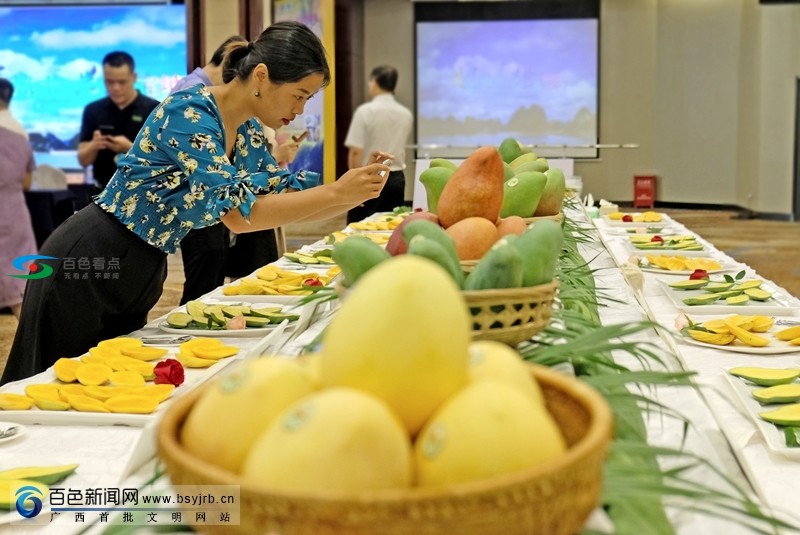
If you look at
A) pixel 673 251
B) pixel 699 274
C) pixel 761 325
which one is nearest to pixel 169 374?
pixel 761 325

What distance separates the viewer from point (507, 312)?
100 cm

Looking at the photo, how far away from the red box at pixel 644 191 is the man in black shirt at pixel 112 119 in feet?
27.6

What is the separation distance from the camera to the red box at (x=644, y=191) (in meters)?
12.4

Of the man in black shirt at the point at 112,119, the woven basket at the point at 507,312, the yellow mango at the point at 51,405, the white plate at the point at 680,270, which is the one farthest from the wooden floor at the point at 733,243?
the woven basket at the point at 507,312

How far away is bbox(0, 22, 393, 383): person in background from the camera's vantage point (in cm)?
213

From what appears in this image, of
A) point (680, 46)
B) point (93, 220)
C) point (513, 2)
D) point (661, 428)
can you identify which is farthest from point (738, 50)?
point (661, 428)

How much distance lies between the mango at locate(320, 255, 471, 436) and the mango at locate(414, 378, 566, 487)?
Answer: 2 cm

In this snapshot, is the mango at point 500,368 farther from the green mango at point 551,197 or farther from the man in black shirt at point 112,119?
the man in black shirt at point 112,119

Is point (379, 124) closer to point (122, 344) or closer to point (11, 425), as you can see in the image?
point (122, 344)

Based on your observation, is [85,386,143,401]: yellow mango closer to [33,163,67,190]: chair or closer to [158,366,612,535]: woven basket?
[158,366,612,535]: woven basket

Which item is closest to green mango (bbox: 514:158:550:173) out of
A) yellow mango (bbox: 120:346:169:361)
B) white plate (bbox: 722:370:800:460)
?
white plate (bbox: 722:370:800:460)

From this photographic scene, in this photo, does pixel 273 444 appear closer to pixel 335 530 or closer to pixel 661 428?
pixel 335 530

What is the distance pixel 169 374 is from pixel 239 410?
911mm

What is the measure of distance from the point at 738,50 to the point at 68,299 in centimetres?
1167
